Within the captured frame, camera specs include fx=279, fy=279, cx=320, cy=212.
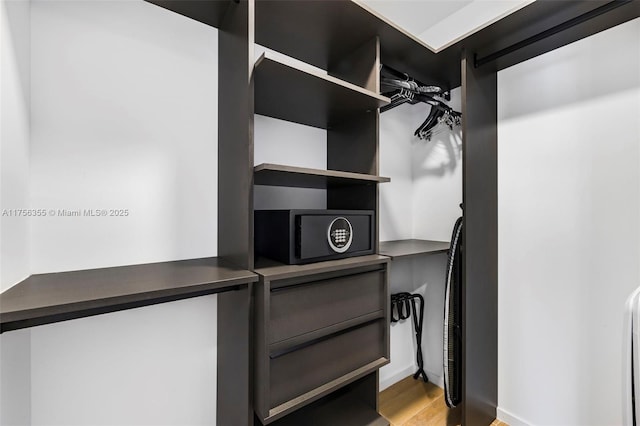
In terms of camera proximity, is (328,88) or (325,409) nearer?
(328,88)

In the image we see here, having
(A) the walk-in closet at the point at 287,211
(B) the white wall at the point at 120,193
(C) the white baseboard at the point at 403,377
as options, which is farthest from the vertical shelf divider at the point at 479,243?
(B) the white wall at the point at 120,193

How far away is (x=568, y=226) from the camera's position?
1328mm

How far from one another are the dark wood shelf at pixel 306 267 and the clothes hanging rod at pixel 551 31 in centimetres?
114

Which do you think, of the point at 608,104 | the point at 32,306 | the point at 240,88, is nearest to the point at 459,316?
the point at 608,104

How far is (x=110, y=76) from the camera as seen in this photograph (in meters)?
0.96

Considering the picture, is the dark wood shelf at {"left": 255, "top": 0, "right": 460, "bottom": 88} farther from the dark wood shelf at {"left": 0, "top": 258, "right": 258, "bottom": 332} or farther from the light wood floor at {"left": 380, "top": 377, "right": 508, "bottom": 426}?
the light wood floor at {"left": 380, "top": 377, "right": 508, "bottom": 426}

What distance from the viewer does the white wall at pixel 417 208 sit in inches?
71.0

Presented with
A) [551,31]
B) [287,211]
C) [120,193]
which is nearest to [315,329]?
[287,211]

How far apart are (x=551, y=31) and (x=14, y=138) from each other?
1.95 metres

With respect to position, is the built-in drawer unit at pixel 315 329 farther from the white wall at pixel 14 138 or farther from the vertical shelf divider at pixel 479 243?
the white wall at pixel 14 138

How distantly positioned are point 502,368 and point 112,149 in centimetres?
213

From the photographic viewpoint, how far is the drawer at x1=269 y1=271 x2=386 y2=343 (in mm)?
904

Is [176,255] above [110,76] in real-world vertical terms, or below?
below

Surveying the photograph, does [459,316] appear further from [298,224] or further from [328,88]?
[328,88]
